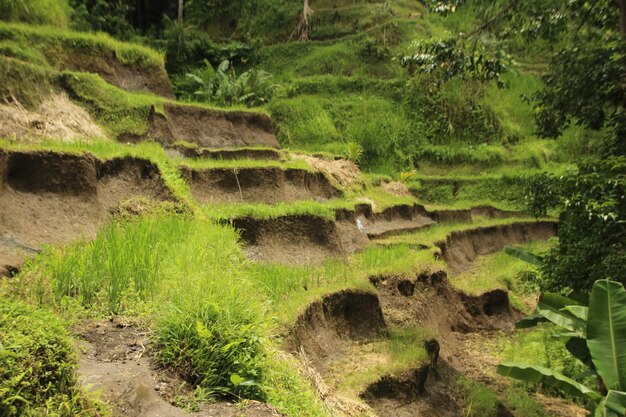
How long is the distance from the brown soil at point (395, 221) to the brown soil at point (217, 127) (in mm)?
3658

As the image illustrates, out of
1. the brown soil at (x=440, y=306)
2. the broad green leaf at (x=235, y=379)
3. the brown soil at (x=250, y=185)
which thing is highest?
the brown soil at (x=250, y=185)

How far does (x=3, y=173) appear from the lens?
5352 mm

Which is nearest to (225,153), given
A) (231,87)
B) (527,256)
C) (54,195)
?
(54,195)

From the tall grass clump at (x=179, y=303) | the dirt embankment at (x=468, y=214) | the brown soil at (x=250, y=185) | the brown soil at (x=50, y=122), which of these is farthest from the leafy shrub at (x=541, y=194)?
the dirt embankment at (x=468, y=214)

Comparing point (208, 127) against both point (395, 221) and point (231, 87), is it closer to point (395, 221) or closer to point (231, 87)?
point (231, 87)

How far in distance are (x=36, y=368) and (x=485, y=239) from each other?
42.1 ft

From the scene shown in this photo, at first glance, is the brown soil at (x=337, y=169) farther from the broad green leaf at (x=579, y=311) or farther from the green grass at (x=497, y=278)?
the broad green leaf at (x=579, y=311)

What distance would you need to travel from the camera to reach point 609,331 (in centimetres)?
477

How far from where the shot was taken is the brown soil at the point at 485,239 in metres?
A: 11.5

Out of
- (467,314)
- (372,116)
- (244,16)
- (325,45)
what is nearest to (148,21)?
(244,16)

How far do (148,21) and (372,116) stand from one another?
10.5 m

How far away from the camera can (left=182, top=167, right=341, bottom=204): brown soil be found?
28.2ft

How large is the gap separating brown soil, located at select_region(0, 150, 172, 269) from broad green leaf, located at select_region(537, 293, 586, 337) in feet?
17.0

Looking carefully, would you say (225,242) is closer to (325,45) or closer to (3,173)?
(3,173)
